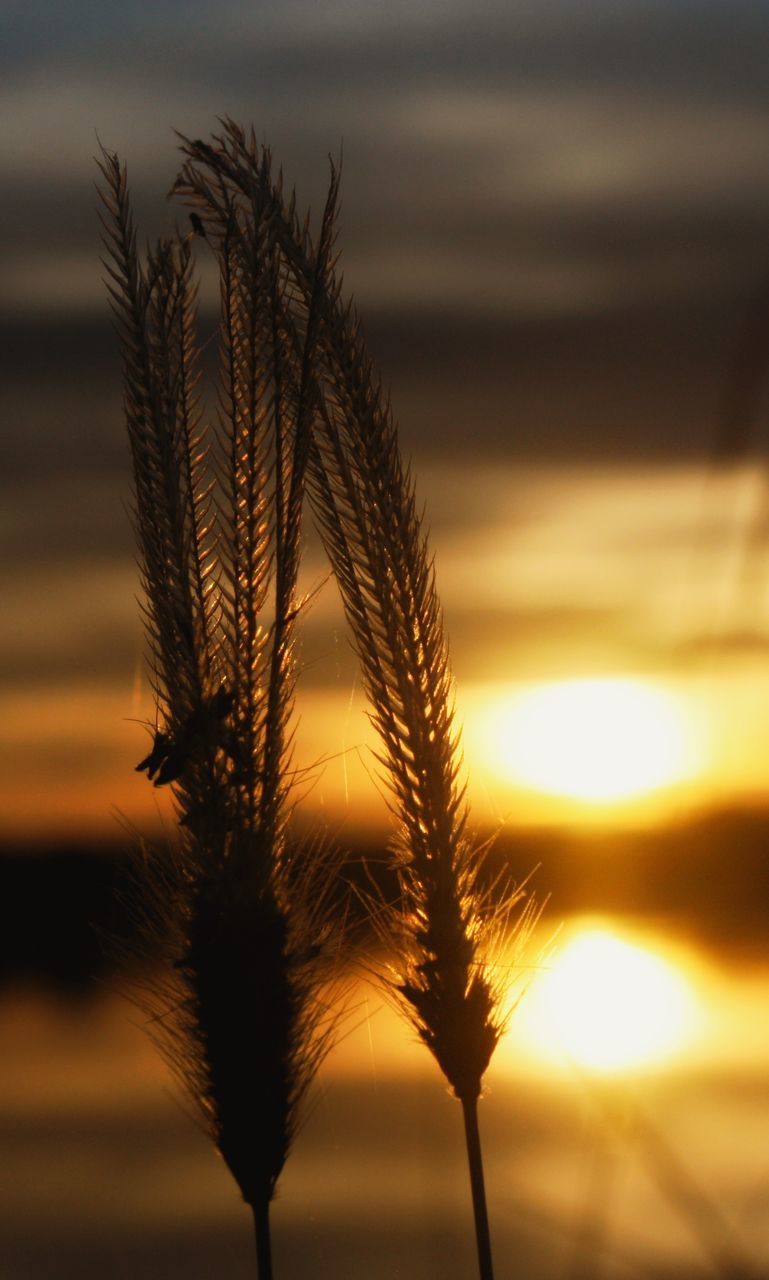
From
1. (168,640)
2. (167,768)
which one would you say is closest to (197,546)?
(168,640)

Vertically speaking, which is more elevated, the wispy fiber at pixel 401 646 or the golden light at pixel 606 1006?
the wispy fiber at pixel 401 646

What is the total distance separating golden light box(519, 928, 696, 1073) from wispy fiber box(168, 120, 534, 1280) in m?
0.13

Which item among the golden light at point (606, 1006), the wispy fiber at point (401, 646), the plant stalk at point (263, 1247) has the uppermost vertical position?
the wispy fiber at point (401, 646)

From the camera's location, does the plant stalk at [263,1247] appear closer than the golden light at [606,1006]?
Yes

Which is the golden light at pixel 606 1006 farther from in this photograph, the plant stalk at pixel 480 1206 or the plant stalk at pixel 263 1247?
the plant stalk at pixel 263 1247

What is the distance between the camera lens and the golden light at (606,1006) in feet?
7.73

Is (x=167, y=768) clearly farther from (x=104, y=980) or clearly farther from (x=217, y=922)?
(x=104, y=980)

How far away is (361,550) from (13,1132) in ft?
13.7

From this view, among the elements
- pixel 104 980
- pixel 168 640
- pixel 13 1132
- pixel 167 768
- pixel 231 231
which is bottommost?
pixel 13 1132

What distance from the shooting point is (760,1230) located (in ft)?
6.56

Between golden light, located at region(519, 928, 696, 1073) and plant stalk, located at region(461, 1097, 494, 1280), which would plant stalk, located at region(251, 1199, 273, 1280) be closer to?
plant stalk, located at region(461, 1097, 494, 1280)

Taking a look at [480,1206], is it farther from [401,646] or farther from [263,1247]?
[401,646]

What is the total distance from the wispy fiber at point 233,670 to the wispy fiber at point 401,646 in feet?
0.14

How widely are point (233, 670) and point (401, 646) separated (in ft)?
0.75
